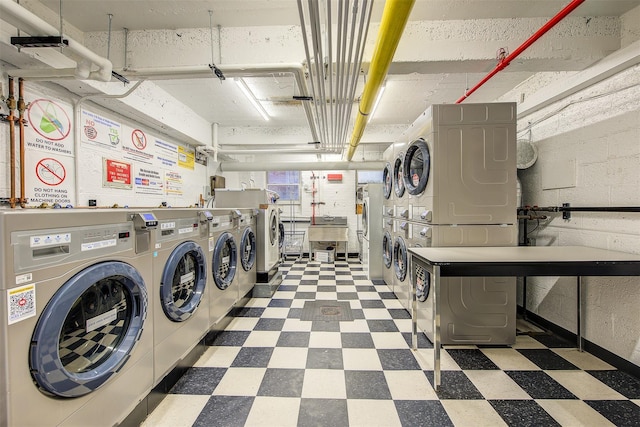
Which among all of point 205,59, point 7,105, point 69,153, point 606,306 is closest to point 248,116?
point 205,59

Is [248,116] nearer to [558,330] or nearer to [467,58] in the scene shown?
[467,58]

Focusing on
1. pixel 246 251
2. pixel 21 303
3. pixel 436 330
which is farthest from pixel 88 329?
pixel 246 251

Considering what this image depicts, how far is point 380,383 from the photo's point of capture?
172 centimetres

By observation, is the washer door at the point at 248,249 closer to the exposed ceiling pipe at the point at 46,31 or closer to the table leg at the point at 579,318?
the exposed ceiling pipe at the point at 46,31

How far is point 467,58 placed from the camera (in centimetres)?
222

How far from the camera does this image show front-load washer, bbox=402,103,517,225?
6.99ft

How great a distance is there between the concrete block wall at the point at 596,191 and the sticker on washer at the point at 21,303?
3463 millimetres

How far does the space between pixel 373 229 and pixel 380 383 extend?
2.60 meters

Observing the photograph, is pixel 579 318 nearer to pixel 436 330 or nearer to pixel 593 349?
pixel 593 349

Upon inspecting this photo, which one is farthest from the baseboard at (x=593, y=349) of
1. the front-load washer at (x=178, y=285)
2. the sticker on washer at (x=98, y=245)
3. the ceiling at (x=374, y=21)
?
the sticker on washer at (x=98, y=245)

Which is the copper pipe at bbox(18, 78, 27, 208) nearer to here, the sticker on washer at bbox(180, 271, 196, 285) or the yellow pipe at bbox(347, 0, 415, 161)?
the sticker on washer at bbox(180, 271, 196, 285)

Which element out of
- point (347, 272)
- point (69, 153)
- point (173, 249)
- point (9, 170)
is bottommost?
point (347, 272)

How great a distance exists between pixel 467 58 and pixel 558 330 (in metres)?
2.69

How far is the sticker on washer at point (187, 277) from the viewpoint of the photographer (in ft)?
6.01
